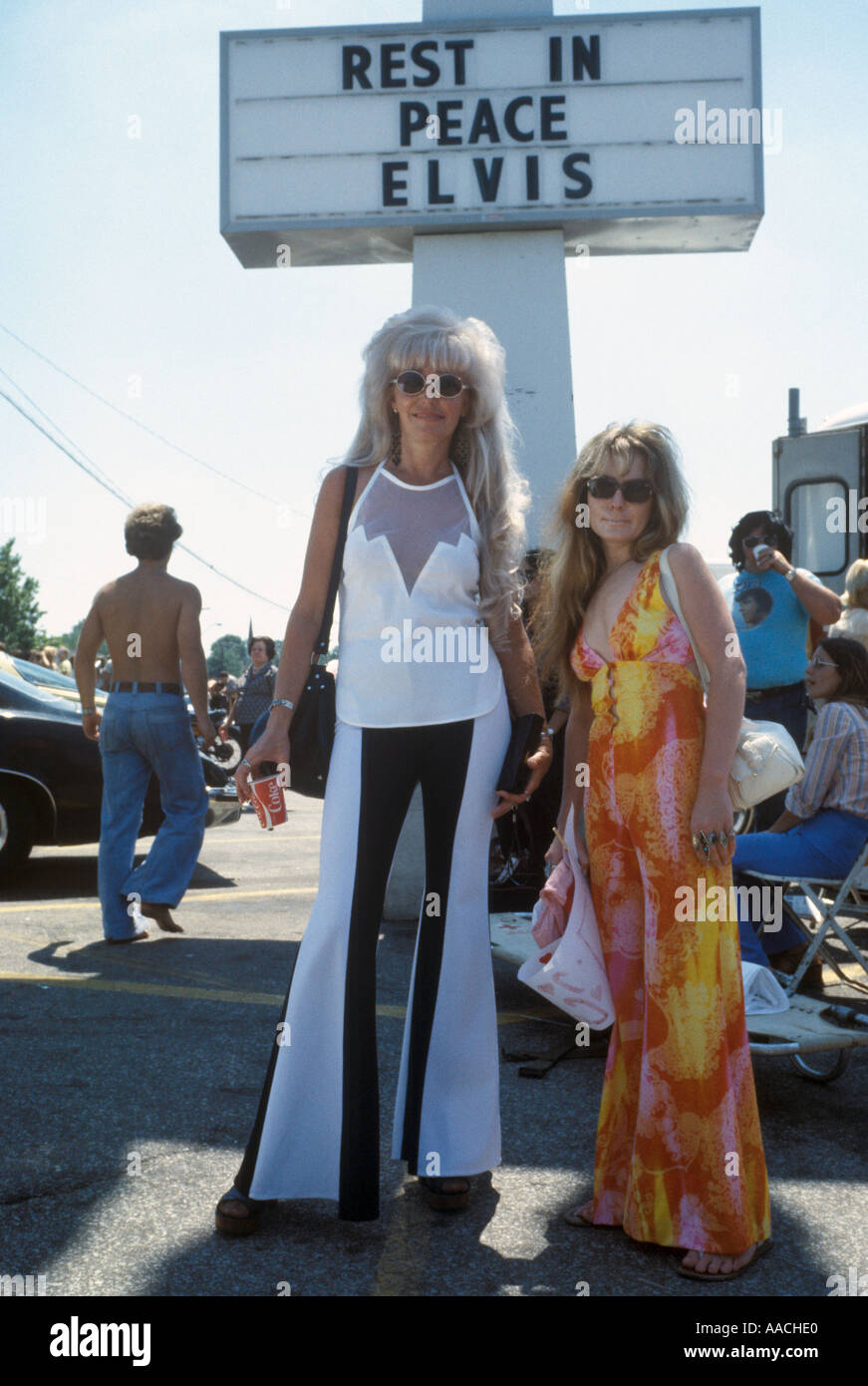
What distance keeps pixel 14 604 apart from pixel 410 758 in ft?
257

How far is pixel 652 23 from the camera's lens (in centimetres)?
665

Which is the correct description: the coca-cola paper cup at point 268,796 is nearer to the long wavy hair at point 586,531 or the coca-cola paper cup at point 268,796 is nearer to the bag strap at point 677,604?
the long wavy hair at point 586,531

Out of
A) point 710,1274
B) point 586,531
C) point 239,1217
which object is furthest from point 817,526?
point 239,1217

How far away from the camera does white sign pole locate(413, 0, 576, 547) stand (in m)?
6.38

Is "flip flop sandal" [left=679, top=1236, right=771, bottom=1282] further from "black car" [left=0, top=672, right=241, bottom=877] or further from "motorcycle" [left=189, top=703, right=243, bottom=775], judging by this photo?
"motorcycle" [left=189, top=703, right=243, bottom=775]

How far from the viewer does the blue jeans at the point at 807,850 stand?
14.0 feet

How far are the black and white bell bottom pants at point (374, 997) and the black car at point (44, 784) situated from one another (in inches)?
177

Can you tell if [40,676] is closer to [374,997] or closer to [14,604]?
[374,997]

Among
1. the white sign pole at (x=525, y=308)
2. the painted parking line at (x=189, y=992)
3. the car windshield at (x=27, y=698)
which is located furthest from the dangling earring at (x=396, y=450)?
the car windshield at (x=27, y=698)

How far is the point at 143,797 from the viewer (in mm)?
5855

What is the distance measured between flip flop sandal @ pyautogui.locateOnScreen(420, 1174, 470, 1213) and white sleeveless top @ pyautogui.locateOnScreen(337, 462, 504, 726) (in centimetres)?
105

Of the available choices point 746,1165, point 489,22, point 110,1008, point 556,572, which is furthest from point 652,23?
point 746,1165
